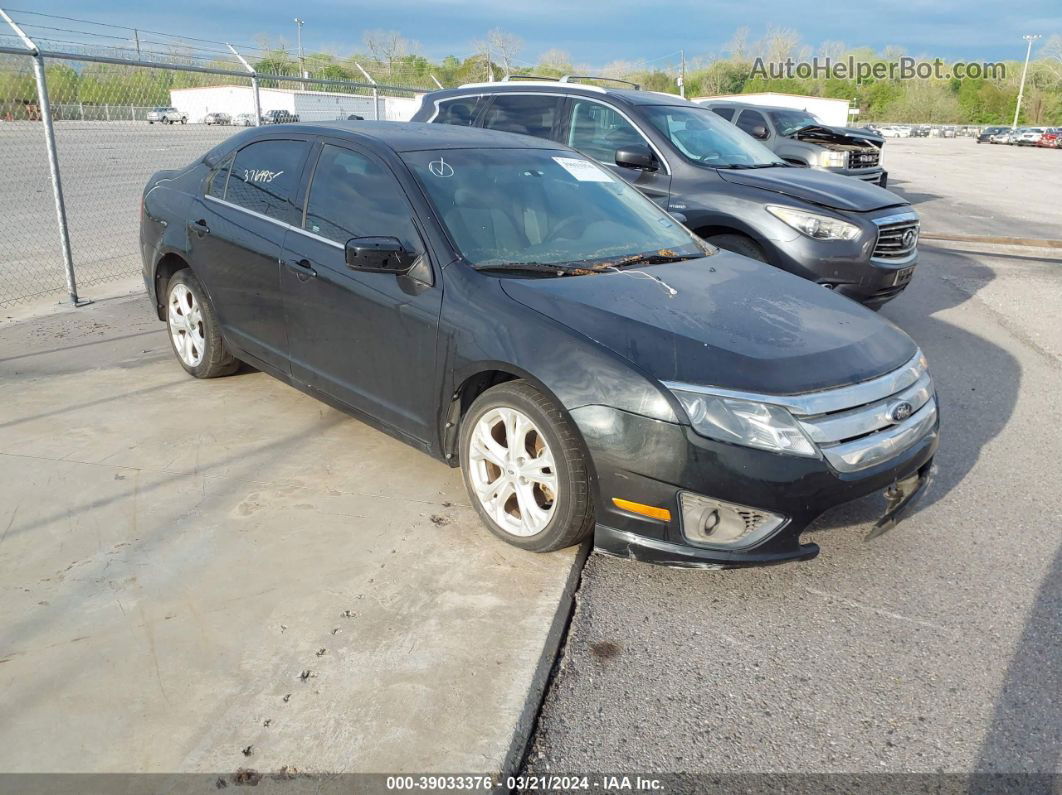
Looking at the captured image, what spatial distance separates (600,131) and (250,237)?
366cm

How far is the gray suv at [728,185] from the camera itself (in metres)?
6.36

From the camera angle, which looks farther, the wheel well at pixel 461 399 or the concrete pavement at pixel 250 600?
the wheel well at pixel 461 399

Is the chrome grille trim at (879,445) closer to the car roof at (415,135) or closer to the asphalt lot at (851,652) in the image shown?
the asphalt lot at (851,652)

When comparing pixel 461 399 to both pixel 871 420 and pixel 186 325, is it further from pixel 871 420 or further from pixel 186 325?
pixel 186 325

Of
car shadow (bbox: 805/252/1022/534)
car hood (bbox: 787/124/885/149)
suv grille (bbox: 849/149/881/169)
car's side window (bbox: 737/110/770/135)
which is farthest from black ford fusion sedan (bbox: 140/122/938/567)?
car's side window (bbox: 737/110/770/135)

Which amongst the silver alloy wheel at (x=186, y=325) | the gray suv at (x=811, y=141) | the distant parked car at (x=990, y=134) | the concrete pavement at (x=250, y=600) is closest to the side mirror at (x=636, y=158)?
the concrete pavement at (x=250, y=600)

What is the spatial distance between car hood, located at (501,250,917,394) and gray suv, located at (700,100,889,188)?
34.2 feet

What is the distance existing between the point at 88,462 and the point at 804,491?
11.0 ft

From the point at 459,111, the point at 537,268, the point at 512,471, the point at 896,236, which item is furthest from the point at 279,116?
the point at 512,471

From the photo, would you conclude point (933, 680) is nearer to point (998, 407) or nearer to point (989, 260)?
point (998, 407)

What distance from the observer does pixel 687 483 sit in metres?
2.98

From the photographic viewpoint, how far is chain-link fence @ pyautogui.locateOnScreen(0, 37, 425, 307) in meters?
7.37

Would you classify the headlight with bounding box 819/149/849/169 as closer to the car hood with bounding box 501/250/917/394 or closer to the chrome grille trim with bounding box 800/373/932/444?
the car hood with bounding box 501/250/917/394

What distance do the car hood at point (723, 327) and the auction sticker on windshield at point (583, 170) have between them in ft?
2.76
